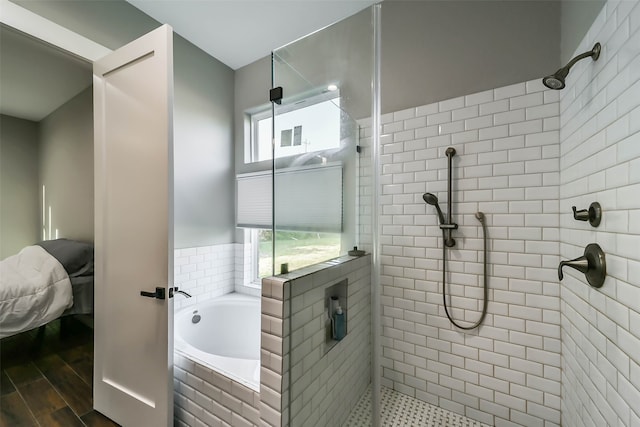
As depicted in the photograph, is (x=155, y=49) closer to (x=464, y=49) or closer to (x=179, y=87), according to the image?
(x=179, y=87)

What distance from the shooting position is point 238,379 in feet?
3.57

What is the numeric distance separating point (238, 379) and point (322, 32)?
5.71ft

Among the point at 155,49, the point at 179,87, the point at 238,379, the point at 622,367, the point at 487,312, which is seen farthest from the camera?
the point at 179,87

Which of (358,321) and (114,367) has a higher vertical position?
(358,321)

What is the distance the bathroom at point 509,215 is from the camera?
77 centimetres

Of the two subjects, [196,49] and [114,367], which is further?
[196,49]

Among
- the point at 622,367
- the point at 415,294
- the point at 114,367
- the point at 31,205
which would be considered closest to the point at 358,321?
the point at 415,294

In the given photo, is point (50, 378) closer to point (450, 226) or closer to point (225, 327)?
point (225, 327)

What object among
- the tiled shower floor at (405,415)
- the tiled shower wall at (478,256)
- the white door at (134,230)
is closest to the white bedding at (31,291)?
the white door at (134,230)

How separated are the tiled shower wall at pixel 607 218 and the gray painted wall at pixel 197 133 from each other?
2.58 metres

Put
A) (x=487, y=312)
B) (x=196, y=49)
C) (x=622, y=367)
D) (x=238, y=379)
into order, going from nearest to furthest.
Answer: (x=622, y=367)
(x=238, y=379)
(x=487, y=312)
(x=196, y=49)

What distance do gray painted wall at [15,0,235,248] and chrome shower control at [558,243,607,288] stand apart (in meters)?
2.47

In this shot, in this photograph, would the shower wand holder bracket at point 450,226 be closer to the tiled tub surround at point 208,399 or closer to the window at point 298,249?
the window at point 298,249

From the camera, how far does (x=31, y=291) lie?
5.20ft
